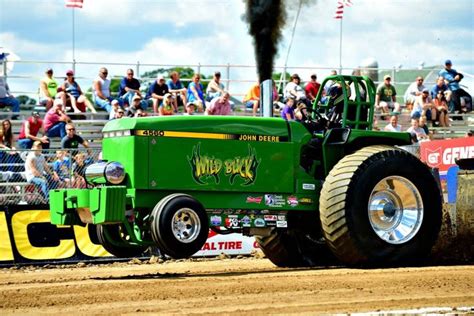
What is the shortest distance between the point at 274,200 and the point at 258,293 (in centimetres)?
249

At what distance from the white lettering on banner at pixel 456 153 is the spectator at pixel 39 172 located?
6.47 meters

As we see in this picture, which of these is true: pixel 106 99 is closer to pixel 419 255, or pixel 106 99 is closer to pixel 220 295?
pixel 419 255

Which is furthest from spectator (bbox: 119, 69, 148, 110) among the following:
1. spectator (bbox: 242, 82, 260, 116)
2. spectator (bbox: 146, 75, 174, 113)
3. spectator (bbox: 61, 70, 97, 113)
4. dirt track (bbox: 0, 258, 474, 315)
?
dirt track (bbox: 0, 258, 474, 315)

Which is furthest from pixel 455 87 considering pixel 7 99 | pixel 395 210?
pixel 395 210

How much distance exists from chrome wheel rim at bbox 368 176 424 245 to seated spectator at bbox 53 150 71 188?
5.36 m

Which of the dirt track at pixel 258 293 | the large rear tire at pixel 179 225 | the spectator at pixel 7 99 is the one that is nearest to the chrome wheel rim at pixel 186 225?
the large rear tire at pixel 179 225

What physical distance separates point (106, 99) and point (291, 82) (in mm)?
3942

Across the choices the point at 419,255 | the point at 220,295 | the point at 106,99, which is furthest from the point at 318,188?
the point at 106,99

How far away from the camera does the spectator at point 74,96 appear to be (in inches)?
771

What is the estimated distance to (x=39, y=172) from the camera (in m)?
14.8

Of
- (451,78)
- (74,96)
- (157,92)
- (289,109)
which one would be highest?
(451,78)

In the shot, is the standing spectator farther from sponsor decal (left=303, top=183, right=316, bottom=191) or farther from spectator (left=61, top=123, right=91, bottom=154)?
sponsor decal (left=303, top=183, right=316, bottom=191)

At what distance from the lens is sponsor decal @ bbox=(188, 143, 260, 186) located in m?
10.7

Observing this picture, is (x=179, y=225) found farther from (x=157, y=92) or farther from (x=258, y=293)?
(x=157, y=92)
